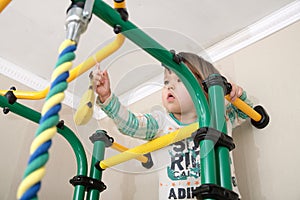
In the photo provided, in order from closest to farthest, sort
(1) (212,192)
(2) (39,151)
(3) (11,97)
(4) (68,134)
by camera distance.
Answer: (2) (39,151) < (1) (212,192) < (3) (11,97) < (4) (68,134)

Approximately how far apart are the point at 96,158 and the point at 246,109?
456 millimetres

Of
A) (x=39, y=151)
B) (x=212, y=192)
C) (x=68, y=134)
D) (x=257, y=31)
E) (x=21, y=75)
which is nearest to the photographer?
(x=39, y=151)

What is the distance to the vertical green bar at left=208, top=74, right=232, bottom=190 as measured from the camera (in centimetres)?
67

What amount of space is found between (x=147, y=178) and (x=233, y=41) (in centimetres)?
62

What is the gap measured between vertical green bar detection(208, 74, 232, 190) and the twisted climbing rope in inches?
15.8

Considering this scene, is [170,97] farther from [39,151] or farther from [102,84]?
[39,151]

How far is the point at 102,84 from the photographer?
0.74 m

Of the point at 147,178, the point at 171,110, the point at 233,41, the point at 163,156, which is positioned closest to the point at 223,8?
the point at 233,41

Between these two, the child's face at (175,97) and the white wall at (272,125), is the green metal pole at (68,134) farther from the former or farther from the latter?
the white wall at (272,125)

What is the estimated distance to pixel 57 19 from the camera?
4.12ft

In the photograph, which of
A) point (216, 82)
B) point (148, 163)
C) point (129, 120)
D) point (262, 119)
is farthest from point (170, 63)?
A: point (262, 119)

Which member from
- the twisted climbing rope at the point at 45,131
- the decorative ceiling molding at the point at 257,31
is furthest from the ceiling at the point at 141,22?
the twisted climbing rope at the point at 45,131

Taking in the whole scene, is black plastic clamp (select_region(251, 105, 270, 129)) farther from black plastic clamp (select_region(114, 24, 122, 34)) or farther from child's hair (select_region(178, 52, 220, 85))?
black plastic clamp (select_region(114, 24, 122, 34))

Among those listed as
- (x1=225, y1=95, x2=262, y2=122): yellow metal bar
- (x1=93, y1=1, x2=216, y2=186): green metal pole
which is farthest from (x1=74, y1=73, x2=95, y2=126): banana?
(x1=225, y1=95, x2=262, y2=122): yellow metal bar
